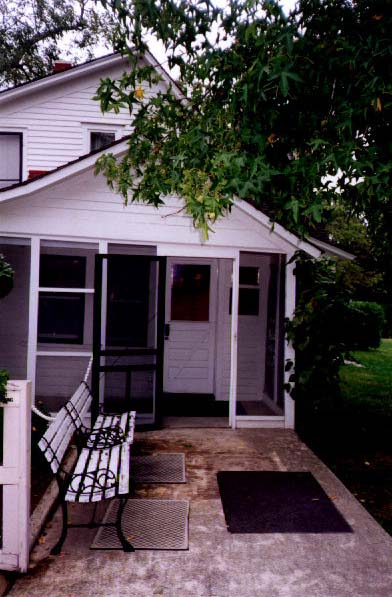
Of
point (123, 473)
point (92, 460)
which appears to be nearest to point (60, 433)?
point (92, 460)

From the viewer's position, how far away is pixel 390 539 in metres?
4.58

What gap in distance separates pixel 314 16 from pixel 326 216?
80.7 inches

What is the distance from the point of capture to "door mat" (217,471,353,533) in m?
4.76

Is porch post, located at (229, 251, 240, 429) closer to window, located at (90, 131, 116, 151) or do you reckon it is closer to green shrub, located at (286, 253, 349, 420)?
green shrub, located at (286, 253, 349, 420)

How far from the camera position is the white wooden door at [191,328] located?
1002 cm

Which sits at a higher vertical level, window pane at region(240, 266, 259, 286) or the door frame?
window pane at region(240, 266, 259, 286)

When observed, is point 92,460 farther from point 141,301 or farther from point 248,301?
point 248,301

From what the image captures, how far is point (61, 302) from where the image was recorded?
835 centimetres

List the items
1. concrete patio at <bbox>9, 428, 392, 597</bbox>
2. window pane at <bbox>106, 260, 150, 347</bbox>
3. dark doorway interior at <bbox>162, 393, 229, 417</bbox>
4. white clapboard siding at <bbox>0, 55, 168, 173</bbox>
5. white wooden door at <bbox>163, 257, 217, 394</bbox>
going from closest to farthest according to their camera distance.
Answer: concrete patio at <bbox>9, 428, 392, 597</bbox> → window pane at <bbox>106, 260, 150, 347</bbox> → dark doorway interior at <bbox>162, 393, 229, 417</bbox> → white wooden door at <bbox>163, 257, 217, 394</bbox> → white clapboard siding at <bbox>0, 55, 168, 173</bbox>

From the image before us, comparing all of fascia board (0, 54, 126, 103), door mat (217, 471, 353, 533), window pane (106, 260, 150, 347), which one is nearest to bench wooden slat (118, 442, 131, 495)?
door mat (217, 471, 353, 533)

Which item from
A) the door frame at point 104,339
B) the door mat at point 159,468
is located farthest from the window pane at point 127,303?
the door mat at point 159,468

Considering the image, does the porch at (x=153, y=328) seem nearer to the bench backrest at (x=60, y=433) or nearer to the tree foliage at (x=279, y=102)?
the bench backrest at (x=60, y=433)

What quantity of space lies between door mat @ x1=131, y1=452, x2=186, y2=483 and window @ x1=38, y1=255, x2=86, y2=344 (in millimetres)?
2870

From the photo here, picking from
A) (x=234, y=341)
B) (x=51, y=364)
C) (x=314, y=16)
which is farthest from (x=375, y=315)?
(x=314, y=16)
